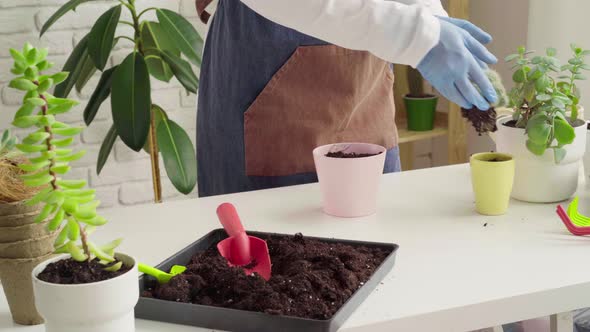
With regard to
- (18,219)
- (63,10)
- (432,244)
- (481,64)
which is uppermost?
(63,10)

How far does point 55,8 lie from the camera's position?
247 centimetres

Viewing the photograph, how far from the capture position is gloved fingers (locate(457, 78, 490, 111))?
1192 mm

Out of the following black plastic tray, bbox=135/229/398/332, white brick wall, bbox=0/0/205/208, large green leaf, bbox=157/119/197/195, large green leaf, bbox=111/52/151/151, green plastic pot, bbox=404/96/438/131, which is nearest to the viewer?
black plastic tray, bbox=135/229/398/332

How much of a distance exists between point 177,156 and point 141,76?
260 mm

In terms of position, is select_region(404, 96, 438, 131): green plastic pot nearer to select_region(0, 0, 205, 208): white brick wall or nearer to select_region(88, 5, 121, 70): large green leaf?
select_region(0, 0, 205, 208): white brick wall

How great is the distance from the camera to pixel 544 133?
1199 mm

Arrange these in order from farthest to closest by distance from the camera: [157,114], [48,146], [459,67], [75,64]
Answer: [157,114], [75,64], [459,67], [48,146]

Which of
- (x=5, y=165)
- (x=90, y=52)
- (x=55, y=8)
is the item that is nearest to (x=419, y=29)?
(x=5, y=165)

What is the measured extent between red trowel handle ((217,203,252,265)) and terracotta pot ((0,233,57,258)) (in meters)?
0.26

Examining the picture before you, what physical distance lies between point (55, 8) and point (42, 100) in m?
1.91

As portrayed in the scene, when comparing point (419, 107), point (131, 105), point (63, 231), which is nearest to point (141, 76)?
point (131, 105)

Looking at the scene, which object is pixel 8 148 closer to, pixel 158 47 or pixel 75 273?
pixel 75 273

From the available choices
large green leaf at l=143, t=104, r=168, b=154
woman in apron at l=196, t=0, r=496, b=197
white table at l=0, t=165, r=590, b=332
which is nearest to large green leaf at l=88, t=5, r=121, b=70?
large green leaf at l=143, t=104, r=168, b=154

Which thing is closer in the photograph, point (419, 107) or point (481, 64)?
point (481, 64)
